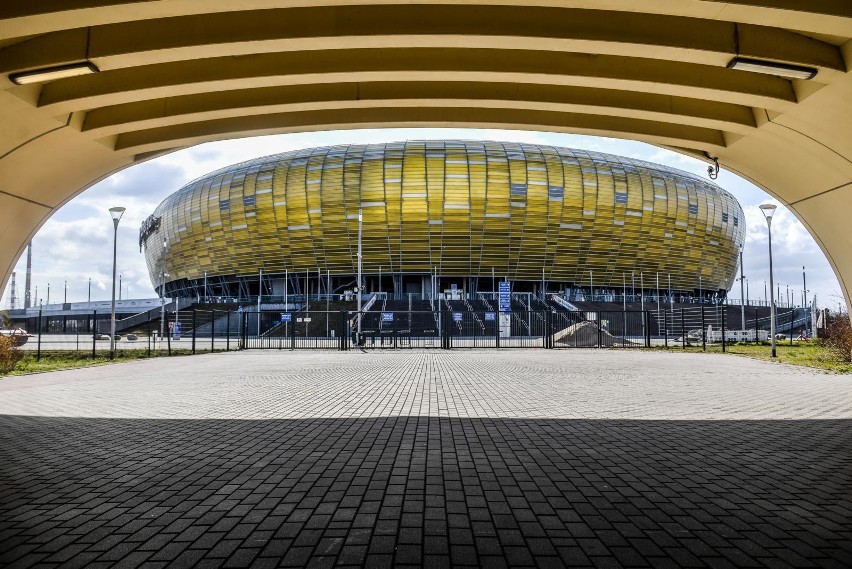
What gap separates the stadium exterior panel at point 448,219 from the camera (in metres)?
59.8

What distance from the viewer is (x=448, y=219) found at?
60.5 m

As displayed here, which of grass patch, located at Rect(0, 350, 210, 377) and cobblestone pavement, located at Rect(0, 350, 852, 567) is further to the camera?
grass patch, located at Rect(0, 350, 210, 377)

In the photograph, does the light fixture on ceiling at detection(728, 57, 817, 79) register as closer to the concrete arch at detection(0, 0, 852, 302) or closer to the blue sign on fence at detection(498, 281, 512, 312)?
the concrete arch at detection(0, 0, 852, 302)

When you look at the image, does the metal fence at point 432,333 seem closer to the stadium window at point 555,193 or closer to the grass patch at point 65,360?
the grass patch at point 65,360

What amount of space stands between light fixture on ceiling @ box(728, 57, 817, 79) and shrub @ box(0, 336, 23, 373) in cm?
1871

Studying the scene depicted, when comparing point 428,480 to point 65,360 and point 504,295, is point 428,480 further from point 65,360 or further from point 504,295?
point 504,295

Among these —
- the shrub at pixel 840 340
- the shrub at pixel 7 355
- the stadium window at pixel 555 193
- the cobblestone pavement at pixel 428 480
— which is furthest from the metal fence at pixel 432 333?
the stadium window at pixel 555 193

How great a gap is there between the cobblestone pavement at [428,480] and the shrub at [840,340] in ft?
29.3

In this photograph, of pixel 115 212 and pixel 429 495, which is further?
pixel 115 212

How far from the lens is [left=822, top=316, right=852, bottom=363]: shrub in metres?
18.0

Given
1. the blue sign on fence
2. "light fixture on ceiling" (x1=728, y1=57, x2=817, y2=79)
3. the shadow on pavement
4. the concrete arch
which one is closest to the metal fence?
the blue sign on fence

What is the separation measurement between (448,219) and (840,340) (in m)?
44.0

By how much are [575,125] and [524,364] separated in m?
10.4

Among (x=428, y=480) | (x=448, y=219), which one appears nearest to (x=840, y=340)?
(x=428, y=480)
